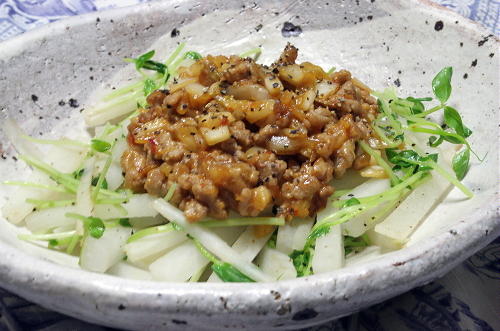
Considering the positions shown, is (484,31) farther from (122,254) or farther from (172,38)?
(122,254)

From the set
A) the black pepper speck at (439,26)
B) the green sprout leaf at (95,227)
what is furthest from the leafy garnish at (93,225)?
the black pepper speck at (439,26)

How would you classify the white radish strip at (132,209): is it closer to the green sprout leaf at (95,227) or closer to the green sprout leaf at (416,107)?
the green sprout leaf at (95,227)

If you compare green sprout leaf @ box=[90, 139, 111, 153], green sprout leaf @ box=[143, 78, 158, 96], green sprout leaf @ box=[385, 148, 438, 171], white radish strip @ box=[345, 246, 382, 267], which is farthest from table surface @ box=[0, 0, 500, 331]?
green sprout leaf @ box=[143, 78, 158, 96]

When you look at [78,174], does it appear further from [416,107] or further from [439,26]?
[439,26]

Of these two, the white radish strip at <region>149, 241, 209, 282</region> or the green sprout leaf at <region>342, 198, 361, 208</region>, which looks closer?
the white radish strip at <region>149, 241, 209, 282</region>

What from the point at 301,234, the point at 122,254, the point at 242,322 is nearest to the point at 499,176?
the point at 301,234

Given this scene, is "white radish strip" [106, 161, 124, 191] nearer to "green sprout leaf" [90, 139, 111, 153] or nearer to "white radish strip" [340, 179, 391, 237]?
"green sprout leaf" [90, 139, 111, 153]
